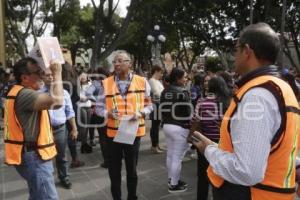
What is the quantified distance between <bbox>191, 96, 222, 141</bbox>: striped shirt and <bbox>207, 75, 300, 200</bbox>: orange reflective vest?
2.42 meters

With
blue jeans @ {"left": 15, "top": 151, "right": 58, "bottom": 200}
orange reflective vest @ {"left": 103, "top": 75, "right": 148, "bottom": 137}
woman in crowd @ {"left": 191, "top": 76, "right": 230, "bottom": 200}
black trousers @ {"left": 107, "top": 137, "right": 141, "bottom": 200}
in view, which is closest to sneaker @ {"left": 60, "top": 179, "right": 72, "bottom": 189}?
black trousers @ {"left": 107, "top": 137, "right": 141, "bottom": 200}

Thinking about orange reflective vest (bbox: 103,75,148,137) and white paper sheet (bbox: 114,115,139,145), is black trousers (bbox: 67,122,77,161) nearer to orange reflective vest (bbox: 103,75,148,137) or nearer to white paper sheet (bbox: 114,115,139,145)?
orange reflective vest (bbox: 103,75,148,137)

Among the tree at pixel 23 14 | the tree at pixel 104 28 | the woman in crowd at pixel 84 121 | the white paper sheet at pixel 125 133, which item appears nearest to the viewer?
the white paper sheet at pixel 125 133

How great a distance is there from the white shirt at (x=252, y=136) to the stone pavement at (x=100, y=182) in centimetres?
347

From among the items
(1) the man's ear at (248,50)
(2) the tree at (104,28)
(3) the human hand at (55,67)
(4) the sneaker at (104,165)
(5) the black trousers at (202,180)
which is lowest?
(4) the sneaker at (104,165)

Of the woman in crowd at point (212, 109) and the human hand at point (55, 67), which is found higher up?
the human hand at point (55, 67)

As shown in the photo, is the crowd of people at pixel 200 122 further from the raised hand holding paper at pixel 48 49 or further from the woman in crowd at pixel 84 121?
the woman in crowd at pixel 84 121

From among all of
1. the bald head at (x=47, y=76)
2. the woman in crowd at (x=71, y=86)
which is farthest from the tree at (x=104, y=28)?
the bald head at (x=47, y=76)

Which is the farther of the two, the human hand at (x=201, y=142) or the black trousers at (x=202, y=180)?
the black trousers at (x=202, y=180)

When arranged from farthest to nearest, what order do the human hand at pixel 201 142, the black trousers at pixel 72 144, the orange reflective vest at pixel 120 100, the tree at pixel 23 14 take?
1. the tree at pixel 23 14
2. the black trousers at pixel 72 144
3. the orange reflective vest at pixel 120 100
4. the human hand at pixel 201 142

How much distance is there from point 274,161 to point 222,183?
0.34 metres

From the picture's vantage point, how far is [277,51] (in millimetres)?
2207

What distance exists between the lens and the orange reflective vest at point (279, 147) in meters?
2.10

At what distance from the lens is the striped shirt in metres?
4.65
